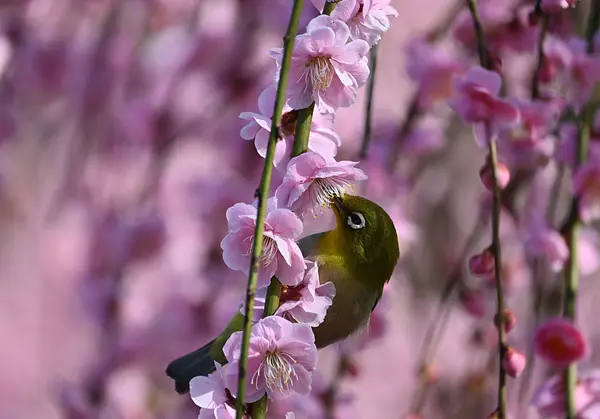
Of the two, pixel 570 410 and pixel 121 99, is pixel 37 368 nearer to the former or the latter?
pixel 121 99

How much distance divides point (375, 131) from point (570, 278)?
57cm

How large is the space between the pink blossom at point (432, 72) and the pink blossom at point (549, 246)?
258 mm

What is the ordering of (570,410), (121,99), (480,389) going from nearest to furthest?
1. (570,410)
2. (480,389)
3. (121,99)

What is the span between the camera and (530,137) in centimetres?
110

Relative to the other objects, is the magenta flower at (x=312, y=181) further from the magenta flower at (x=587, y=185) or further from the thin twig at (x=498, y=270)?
the magenta flower at (x=587, y=185)

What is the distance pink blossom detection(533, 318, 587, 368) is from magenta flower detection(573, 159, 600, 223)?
14 cm

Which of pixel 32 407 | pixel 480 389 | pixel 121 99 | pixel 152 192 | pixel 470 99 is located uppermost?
pixel 470 99

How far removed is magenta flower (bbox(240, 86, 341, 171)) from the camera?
70 centimetres

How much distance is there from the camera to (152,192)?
6.09 feet

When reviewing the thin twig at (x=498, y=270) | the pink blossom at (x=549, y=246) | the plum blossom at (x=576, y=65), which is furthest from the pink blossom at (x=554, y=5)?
the pink blossom at (x=549, y=246)

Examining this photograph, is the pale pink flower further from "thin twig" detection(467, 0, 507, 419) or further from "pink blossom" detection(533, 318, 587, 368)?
"pink blossom" detection(533, 318, 587, 368)

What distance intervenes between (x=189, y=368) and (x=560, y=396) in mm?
381

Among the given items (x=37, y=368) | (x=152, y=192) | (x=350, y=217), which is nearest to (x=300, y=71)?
(x=350, y=217)

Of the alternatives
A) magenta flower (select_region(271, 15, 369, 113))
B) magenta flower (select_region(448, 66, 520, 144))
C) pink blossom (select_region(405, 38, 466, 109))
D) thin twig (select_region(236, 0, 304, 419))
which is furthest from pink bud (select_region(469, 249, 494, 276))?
pink blossom (select_region(405, 38, 466, 109))
